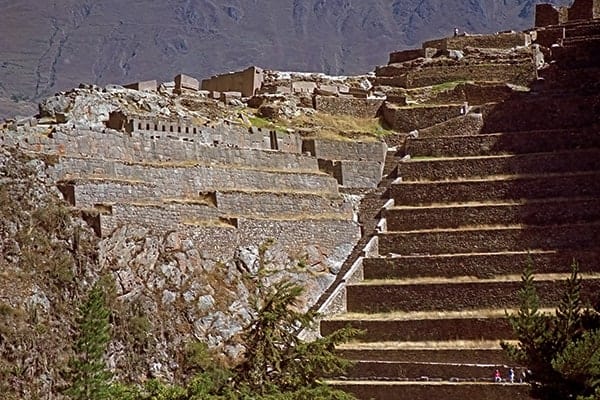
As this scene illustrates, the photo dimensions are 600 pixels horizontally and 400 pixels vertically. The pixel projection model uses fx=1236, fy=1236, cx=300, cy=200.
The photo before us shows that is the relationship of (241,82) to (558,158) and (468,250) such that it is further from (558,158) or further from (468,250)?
(468,250)

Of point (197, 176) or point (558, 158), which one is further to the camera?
point (558, 158)

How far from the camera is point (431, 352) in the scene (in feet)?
121

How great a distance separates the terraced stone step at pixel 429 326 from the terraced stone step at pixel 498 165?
24.9 ft

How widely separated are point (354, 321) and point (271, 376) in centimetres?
1425

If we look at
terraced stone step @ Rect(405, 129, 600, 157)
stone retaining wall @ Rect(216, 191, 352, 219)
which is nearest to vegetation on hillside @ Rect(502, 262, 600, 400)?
stone retaining wall @ Rect(216, 191, 352, 219)

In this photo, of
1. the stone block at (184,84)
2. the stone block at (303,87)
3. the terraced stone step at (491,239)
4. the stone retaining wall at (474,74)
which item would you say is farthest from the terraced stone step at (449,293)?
the stone retaining wall at (474,74)

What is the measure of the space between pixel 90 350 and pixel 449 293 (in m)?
13.1

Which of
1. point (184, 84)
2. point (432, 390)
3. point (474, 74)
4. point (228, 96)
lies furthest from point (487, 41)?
point (432, 390)

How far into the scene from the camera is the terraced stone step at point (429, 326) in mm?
37812

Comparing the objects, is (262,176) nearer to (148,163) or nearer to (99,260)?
(148,163)

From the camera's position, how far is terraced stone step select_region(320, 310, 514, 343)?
37812mm

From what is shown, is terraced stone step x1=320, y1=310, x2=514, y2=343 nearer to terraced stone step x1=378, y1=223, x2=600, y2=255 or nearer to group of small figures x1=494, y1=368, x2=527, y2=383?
group of small figures x1=494, y1=368, x2=527, y2=383

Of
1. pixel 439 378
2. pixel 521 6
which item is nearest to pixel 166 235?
pixel 439 378

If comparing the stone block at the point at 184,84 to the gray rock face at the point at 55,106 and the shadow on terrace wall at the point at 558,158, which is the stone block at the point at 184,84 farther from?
the shadow on terrace wall at the point at 558,158
